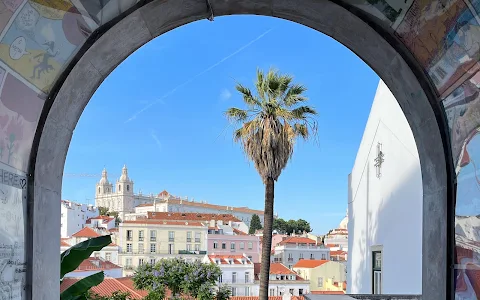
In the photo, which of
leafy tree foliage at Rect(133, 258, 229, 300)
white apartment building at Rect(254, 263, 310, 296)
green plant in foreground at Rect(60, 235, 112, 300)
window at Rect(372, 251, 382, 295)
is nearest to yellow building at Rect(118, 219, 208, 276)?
white apartment building at Rect(254, 263, 310, 296)

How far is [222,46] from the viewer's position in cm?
7925

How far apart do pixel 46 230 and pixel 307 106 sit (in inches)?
530

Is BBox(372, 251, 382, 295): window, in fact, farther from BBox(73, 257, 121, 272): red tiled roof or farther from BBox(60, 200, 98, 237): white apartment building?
BBox(60, 200, 98, 237): white apartment building

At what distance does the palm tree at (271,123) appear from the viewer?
53.1 feet

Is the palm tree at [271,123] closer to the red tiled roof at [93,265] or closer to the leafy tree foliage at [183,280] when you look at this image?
the leafy tree foliage at [183,280]

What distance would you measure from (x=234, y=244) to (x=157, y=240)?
1197cm

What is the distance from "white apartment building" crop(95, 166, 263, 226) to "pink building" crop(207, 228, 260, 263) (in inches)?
2550

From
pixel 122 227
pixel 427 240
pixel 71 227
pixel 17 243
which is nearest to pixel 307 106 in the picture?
pixel 427 240

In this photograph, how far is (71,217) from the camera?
368 ft

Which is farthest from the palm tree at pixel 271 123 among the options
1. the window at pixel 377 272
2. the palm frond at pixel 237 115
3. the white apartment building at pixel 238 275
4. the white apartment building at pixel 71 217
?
the white apartment building at pixel 71 217

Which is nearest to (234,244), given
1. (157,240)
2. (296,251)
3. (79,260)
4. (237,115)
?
(296,251)

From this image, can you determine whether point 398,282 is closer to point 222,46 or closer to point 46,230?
point 46,230

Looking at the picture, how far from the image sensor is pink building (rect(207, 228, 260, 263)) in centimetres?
8006

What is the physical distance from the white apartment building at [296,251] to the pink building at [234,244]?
13.2 ft
